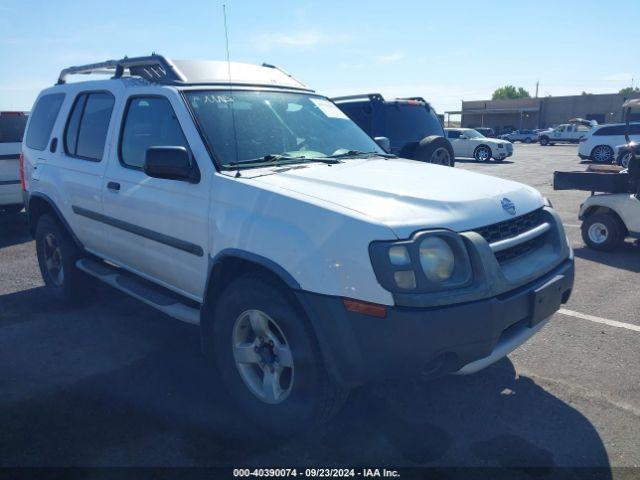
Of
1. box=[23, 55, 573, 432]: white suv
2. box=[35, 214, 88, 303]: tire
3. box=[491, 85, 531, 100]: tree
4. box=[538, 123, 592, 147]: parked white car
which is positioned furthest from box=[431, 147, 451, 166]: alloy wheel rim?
box=[491, 85, 531, 100]: tree

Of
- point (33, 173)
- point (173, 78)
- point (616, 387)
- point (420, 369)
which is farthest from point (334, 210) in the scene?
point (33, 173)

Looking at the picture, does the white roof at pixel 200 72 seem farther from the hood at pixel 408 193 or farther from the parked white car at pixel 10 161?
the parked white car at pixel 10 161

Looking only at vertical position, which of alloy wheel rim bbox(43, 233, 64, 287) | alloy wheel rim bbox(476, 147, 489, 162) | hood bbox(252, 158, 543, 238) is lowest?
alloy wheel rim bbox(43, 233, 64, 287)

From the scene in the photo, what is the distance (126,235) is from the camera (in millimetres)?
4223

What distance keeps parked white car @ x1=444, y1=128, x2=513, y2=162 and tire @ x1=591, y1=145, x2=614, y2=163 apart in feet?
11.1

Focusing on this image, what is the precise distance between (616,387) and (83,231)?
177 inches

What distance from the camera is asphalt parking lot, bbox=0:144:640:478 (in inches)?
115

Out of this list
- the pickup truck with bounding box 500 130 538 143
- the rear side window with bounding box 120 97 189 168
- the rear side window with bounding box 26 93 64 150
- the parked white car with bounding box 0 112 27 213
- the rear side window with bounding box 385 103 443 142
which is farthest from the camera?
the pickup truck with bounding box 500 130 538 143

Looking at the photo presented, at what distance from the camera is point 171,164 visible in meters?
3.27

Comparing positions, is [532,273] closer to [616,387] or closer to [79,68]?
[616,387]

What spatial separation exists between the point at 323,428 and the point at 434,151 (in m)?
6.57

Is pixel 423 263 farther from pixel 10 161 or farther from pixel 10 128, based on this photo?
pixel 10 128

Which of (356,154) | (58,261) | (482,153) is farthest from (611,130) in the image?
(58,261)

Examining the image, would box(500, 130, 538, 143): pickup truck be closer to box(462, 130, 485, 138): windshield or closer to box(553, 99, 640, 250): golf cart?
box(462, 130, 485, 138): windshield
